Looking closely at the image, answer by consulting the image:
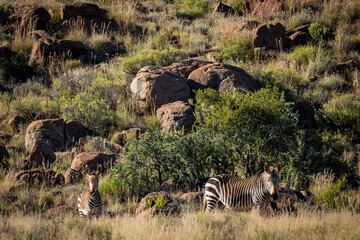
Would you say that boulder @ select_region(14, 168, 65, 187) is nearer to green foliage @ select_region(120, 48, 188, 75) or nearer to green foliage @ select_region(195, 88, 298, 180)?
green foliage @ select_region(195, 88, 298, 180)

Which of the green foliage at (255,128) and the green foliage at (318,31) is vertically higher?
the green foliage at (318,31)

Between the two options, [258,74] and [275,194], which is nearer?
[275,194]

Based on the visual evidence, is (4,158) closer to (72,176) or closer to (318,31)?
(72,176)

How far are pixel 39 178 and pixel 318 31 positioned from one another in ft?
47.7

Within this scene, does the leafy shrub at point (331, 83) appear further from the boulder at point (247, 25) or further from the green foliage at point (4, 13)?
the green foliage at point (4, 13)

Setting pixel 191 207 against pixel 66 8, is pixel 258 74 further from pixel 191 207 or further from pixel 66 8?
pixel 66 8

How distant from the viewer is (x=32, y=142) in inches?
471

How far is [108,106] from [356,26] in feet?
43.9

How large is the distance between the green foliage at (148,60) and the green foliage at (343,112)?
639cm

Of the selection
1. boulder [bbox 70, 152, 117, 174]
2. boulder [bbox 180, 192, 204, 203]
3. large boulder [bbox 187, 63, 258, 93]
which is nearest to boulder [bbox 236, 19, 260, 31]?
large boulder [bbox 187, 63, 258, 93]

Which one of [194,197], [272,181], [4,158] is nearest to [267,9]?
[4,158]

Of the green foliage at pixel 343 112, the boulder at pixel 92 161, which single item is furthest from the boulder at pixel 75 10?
the green foliage at pixel 343 112

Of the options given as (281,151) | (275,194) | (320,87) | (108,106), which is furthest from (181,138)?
(320,87)

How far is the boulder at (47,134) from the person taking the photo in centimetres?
1202
